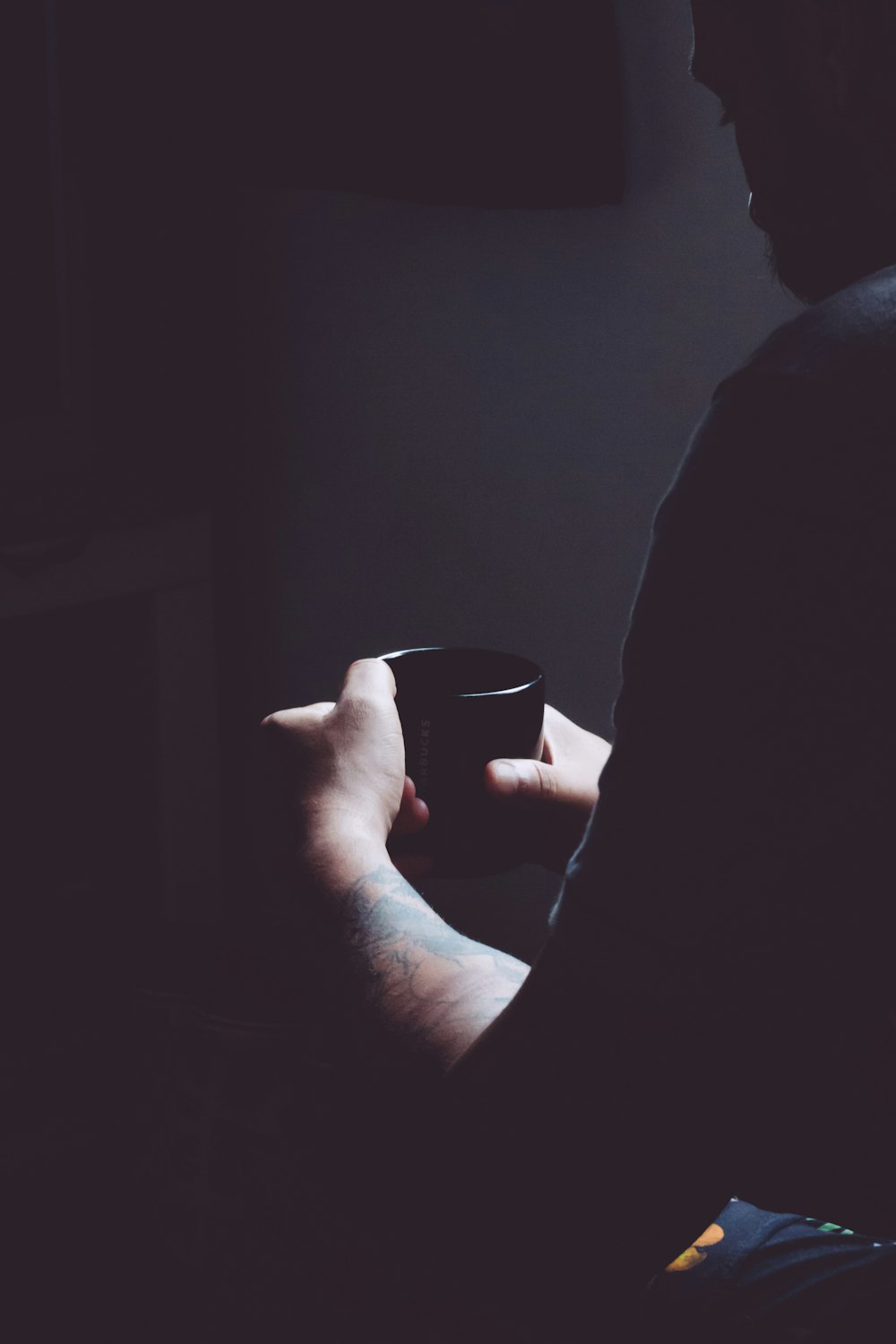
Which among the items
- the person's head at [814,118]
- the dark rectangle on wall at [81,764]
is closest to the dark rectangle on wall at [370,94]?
the dark rectangle on wall at [81,764]

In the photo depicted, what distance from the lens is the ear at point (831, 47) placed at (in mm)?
562

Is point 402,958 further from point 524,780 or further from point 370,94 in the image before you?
point 370,94

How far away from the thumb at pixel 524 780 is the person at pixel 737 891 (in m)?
0.09

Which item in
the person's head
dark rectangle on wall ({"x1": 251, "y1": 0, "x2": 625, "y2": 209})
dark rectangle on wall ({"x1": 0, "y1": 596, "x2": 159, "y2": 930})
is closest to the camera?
the person's head

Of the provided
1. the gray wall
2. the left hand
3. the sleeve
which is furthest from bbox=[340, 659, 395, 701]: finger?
the gray wall

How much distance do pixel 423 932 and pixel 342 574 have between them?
4.04 ft

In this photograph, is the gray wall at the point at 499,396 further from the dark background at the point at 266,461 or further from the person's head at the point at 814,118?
the person's head at the point at 814,118

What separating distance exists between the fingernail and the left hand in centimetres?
4

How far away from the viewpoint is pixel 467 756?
71 cm

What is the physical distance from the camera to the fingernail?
72 cm

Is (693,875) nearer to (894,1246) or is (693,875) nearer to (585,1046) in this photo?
(585,1046)

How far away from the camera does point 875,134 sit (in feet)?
1.92

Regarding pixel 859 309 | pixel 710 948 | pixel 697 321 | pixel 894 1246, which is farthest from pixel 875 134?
pixel 697 321

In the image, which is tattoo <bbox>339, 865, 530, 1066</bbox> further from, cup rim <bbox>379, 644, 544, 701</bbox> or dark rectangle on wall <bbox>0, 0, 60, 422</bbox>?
dark rectangle on wall <bbox>0, 0, 60, 422</bbox>
